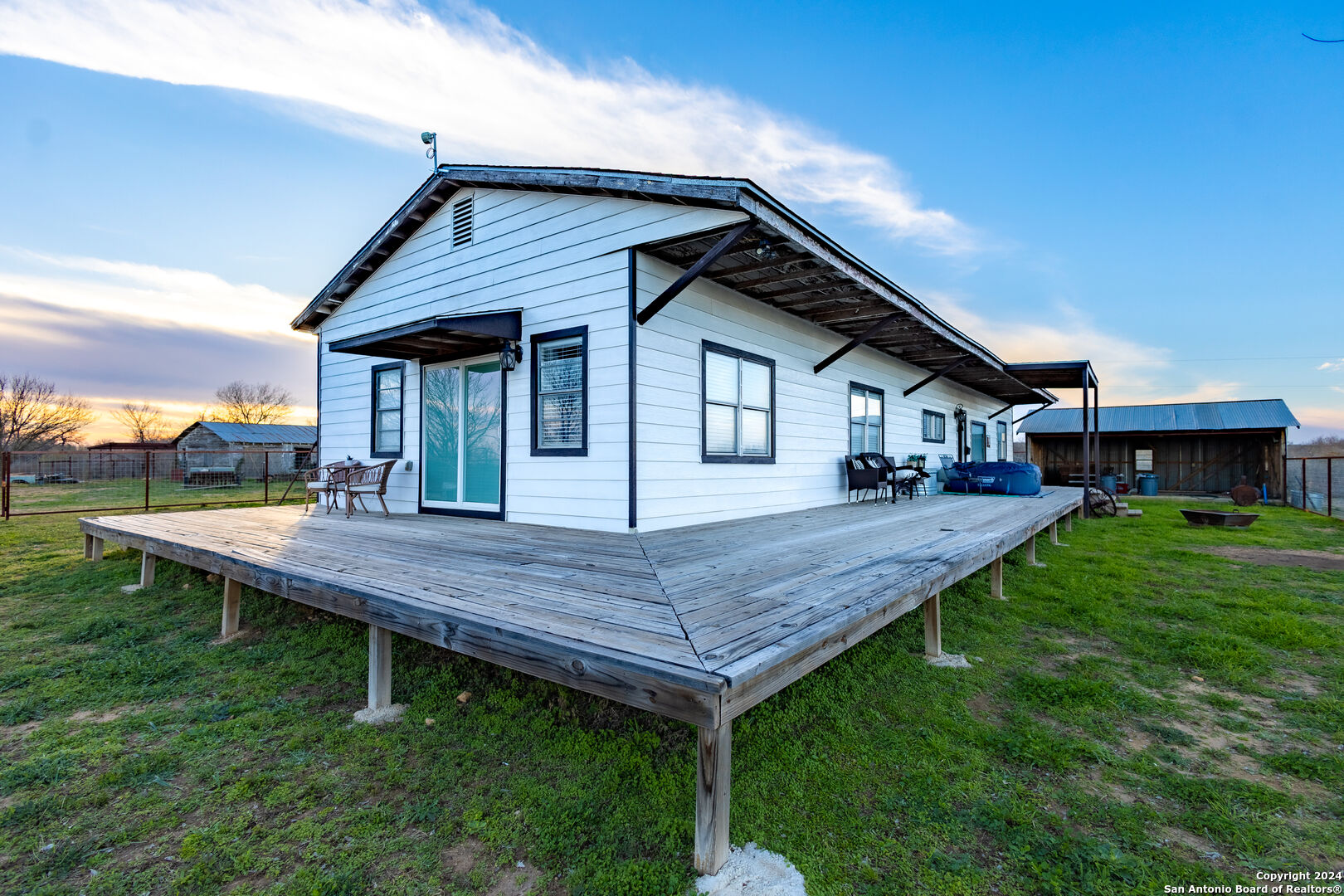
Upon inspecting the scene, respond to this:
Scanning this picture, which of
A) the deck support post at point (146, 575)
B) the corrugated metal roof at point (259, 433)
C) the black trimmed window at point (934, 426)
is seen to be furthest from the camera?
the corrugated metal roof at point (259, 433)

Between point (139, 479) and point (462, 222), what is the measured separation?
23.8 metres

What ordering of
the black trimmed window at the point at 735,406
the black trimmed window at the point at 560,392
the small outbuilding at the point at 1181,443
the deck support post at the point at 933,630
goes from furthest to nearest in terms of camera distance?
the small outbuilding at the point at 1181,443 < the black trimmed window at the point at 735,406 < the black trimmed window at the point at 560,392 < the deck support post at the point at 933,630

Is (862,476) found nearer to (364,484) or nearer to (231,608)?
(364,484)

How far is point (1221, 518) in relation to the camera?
1013cm

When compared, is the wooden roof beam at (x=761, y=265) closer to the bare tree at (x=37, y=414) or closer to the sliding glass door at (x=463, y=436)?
the sliding glass door at (x=463, y=436)

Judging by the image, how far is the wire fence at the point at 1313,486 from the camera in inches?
537

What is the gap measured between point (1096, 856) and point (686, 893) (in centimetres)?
132

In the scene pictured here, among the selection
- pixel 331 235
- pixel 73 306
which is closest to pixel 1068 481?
pixel 331 235

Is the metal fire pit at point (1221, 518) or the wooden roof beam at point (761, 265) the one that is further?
the metal fire pit at point (1221, 518)

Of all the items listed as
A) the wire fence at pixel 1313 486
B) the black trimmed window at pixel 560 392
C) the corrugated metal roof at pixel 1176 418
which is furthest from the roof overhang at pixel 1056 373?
the black trimmed window at pixel 560 392

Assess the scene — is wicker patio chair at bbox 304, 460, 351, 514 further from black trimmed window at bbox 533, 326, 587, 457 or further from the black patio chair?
the black patio chair

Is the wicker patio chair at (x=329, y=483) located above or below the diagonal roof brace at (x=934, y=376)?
below

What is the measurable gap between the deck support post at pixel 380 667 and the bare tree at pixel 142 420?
51.2 metres

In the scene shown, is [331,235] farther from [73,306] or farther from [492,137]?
[73,306]
